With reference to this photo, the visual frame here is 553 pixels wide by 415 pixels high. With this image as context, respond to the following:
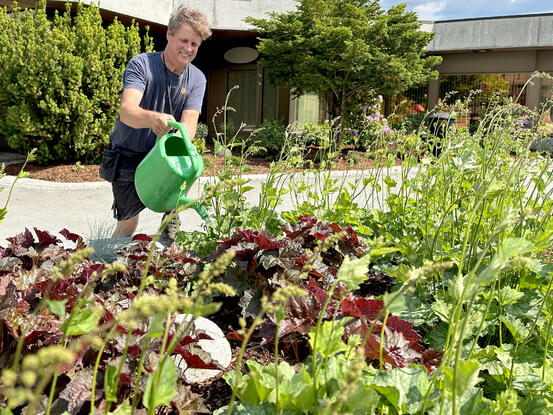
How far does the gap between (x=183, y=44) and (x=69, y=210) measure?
11.6 ft

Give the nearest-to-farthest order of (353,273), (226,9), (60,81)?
(353,273)
(60,81)
(226,9)

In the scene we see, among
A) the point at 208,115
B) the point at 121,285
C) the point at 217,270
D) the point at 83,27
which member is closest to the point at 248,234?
the point at 121,285

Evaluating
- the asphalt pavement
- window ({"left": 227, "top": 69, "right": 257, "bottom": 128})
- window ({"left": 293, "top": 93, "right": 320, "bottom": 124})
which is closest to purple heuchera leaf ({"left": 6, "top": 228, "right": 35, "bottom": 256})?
the asphalt pavement

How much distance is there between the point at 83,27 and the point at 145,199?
717cm

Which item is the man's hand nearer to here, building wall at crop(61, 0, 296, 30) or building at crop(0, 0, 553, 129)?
building wall at crop(61, 0, 296, 30)

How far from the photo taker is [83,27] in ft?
27.8

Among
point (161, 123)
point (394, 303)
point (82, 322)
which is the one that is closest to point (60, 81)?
point (161, 123)

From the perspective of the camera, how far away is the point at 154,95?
3.19 meters

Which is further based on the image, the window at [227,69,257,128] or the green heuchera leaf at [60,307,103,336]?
the window at [227,69,257,128]

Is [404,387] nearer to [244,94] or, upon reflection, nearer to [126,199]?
Result: [126,199]

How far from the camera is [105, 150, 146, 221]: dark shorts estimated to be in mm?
3303

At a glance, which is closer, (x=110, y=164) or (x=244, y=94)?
(x=110, y=164)

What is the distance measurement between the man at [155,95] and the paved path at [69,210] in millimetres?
615

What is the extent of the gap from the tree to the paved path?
4.30 meters
